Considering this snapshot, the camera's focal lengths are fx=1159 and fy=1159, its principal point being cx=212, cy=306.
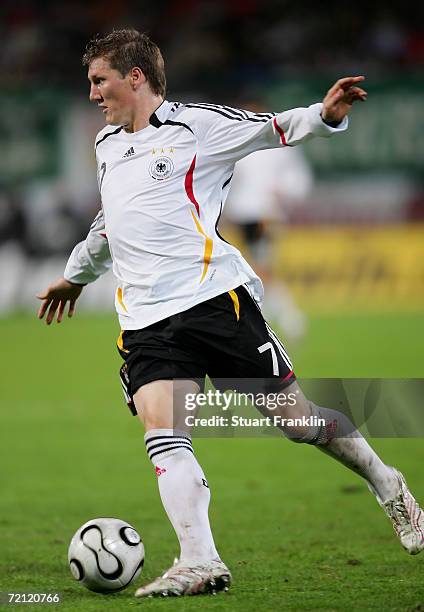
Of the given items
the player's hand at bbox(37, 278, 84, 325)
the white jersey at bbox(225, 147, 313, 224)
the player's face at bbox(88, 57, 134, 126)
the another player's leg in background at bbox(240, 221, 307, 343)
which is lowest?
the player's hand at bbox(37, 278, 84, 325)

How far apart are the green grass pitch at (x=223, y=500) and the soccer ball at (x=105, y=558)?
0.22ft

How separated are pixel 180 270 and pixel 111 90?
81cm

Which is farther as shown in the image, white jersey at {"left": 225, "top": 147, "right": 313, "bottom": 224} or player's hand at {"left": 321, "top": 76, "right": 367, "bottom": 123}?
white jersey at {"left": 225, "top": 147, "right": 313, "bottom": 224}

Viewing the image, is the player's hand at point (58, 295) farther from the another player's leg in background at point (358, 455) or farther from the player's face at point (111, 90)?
the another player's leg in background at point (358, 455)

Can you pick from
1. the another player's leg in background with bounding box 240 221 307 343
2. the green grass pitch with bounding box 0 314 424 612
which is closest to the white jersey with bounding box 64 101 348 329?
the green grass pitch with bounding box 0 314 424 612

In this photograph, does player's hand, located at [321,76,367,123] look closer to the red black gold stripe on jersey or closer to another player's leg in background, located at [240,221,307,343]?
the red black gold stripe on jersey

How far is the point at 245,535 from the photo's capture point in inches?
235

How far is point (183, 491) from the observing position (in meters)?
4.57

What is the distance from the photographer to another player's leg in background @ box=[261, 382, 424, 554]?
4.88 metres

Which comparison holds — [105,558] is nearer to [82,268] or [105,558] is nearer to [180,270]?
[180,270]

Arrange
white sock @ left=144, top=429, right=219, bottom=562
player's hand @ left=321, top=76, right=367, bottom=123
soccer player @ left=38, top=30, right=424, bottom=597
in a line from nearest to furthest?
1. player's hand @ left=321, top=76, right=367, bottom=123
2. white sock @ left=144, top=429, right=219, bottom=562
3. soccer player @ left=38, top=30, right=424, bottom=597

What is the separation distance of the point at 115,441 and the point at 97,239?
13.0ft

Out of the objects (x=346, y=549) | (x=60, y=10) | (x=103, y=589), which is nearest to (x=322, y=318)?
(x=60, y=10)
